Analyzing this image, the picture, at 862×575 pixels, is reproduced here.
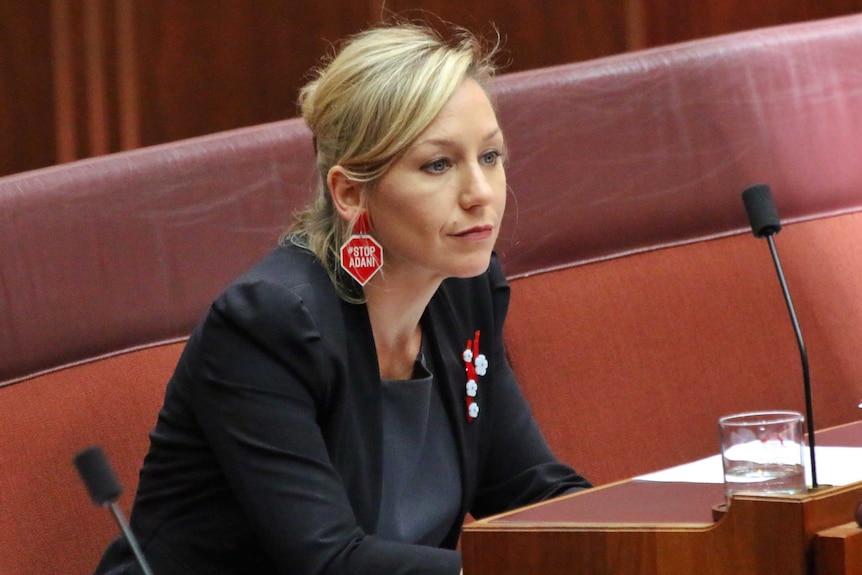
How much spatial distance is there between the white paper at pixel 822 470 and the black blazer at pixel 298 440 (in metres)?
0.22

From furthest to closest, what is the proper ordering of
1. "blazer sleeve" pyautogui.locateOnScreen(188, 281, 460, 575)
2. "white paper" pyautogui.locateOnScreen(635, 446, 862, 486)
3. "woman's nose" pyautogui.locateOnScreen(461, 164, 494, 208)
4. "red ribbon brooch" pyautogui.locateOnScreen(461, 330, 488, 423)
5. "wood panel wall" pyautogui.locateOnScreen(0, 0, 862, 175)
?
"wood panel wall" pyautogui.locateOnScreen(0, 0, 862, 175), "red ribbon brooch" pyautogui.locateOnScreen(461, 330, 488, 423), "woman's nose" pyautogui.locateOnScreen(461, 164, 494, 208), "blazer sleeve" pyautogui.locateOnScreen(188, 281, 460, 575), "white paper" pyautogui.locateOnScreen(635, 446, 862, 486)

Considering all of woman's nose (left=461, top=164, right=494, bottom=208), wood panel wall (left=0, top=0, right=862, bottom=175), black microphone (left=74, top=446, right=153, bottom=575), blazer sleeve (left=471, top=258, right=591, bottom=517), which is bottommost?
blazer sleeve (left=471, top=258, right=591, bottom=517)

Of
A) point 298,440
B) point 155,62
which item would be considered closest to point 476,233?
point 298,440

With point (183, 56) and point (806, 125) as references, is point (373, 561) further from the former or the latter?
point (806, 125)

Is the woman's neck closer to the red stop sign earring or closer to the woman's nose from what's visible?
the red stop sign earring

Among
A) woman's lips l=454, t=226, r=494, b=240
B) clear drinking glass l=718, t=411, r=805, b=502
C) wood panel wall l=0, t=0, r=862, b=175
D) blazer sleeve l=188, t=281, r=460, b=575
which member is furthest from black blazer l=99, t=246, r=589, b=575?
wood panel wall l=0, t=0, r=862, b=175

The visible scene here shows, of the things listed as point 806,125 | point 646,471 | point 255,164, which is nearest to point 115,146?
point 255,164

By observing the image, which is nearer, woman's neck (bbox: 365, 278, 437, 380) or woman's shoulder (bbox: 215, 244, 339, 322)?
woman's shoulder (bbox: 215, 244, 339, 322)

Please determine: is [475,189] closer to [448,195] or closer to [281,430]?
[448,195]

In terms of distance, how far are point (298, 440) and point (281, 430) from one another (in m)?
0.02

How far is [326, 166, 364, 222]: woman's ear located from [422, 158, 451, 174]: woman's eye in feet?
0.25

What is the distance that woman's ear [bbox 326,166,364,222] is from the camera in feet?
4.47

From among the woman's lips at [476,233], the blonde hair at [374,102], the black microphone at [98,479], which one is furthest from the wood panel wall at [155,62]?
the black microphone at [98,479]

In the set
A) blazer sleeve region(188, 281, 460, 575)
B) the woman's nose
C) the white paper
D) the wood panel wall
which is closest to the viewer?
the white paper
